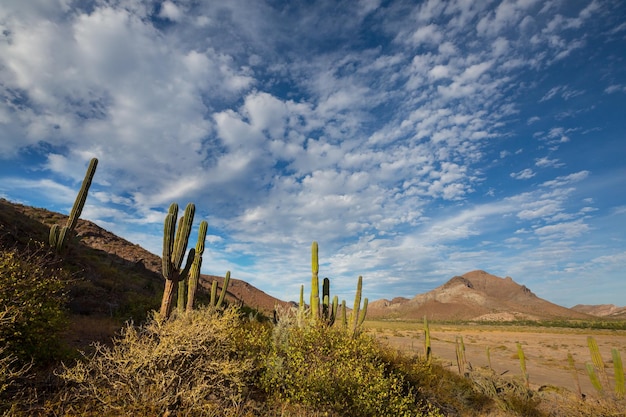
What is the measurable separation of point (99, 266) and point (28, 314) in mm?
17860

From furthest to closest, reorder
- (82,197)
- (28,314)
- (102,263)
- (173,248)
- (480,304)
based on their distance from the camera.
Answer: (480,304), (102,263), (82,197), (173,248), (28,314)

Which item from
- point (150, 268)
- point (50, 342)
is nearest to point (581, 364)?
point (50, 342)

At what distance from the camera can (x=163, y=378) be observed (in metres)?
6.37

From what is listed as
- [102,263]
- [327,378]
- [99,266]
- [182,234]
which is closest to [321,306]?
[327,378]

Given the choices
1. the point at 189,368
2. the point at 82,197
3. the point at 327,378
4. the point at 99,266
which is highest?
the point at 82,197

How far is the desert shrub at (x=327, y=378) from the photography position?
7742 mm

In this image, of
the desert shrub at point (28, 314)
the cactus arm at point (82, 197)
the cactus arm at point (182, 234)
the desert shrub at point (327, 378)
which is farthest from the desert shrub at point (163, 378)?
the cactus arm at point (82, 197)

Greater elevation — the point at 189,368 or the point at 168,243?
→ the point at 168,243

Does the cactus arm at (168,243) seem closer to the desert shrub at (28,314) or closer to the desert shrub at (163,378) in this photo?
the desert shrub at (28,314)

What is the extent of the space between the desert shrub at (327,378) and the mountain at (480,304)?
103m

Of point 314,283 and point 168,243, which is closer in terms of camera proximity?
point 168,243

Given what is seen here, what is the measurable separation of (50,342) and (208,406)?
5142mm

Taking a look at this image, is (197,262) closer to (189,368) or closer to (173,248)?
(173,248)

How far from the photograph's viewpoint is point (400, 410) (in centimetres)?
811
